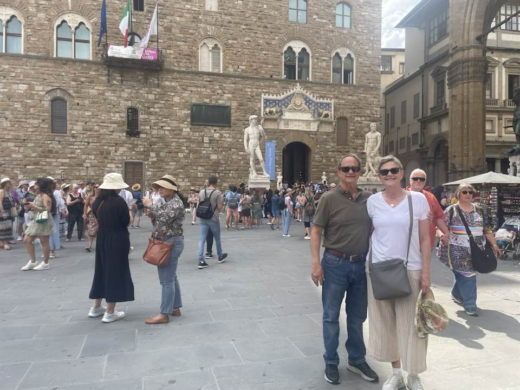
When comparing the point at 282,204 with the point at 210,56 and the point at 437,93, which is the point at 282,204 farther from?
the point at 437,93

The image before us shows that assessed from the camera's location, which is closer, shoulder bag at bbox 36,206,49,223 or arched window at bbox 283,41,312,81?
shoulder bag at bbox 36,206,49,223

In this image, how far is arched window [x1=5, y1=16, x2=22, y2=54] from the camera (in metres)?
19.9

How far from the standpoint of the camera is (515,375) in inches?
128

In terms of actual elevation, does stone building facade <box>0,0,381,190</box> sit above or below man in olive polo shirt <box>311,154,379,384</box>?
above

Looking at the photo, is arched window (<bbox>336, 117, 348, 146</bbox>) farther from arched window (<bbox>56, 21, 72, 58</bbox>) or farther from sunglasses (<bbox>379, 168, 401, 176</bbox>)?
sunglasses (<bbox>379, 168, 401, 176</bbox>)

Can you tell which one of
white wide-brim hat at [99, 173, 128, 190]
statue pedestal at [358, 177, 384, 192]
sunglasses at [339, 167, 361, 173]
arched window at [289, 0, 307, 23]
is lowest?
white wide-brim hat at [99, 173, 128, 190]

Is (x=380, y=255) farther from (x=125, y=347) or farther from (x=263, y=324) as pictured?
(x=125, y=347)

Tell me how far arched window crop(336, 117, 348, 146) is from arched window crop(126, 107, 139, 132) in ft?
40.3

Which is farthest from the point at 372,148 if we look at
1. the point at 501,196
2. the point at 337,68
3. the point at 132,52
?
the point at 132,52

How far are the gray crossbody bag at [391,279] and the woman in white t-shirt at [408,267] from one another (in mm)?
58

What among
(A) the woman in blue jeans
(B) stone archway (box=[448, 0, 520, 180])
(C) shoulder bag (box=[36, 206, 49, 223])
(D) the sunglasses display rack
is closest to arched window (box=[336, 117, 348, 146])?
(B) stone archway (box=[448, 0, 520, 180])

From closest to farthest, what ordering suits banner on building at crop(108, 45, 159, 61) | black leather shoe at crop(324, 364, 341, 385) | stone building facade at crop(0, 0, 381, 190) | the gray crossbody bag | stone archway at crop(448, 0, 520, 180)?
the gray crossbody bag → black leather shoe at crop(324, 364, 341, 385) → stone archway at crop(448, 0, 520, 180) → stone building facade at crop(0, 0, 381, 190) → banner on building at crop(108, 45, 159, 61)

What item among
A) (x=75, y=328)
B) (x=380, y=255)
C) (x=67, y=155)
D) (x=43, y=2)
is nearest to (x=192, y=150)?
(x=67, y=155)

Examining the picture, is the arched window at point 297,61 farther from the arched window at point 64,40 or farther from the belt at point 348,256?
the belt at point 348,256
